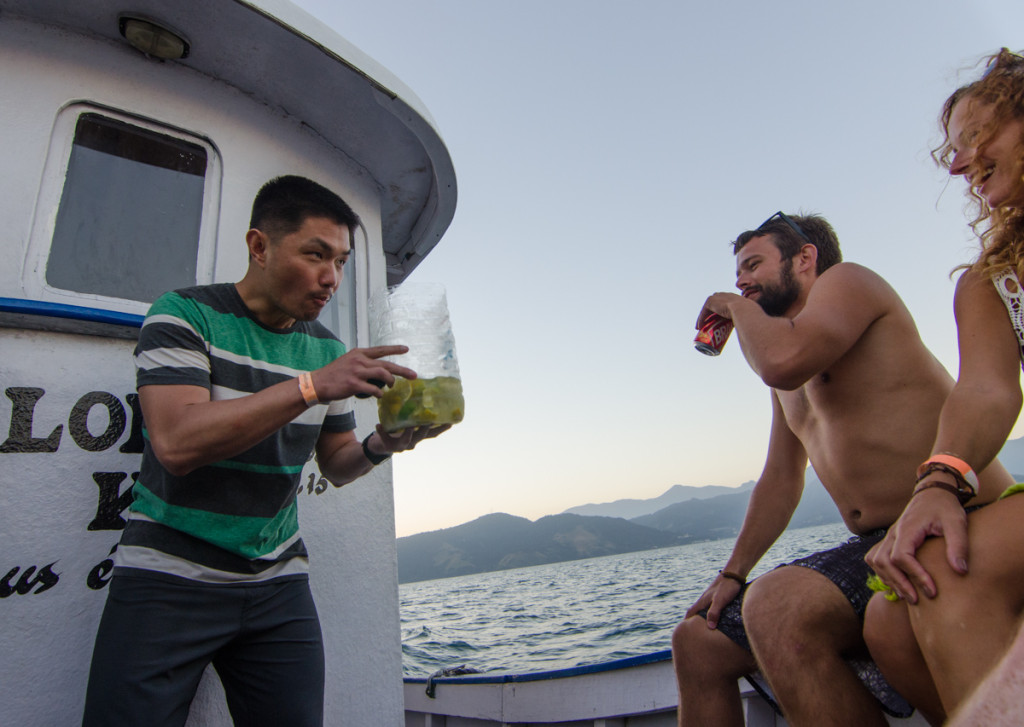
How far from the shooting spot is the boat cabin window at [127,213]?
233cm

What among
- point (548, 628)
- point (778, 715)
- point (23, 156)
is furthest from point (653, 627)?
point (23, 156)

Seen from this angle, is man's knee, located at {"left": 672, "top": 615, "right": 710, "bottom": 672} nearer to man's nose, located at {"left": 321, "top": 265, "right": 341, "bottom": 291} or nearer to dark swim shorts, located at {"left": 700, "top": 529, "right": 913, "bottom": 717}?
dark swim shorts, located at {"left": 700, "top": 529, "right": 913, "bottom": 717}

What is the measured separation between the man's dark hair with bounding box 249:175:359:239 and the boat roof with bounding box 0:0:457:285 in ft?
3.52

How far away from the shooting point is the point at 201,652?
4.96 ft

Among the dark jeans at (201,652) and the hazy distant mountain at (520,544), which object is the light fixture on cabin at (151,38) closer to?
the dark jeans at (201,652)

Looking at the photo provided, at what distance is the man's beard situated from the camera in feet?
8.00

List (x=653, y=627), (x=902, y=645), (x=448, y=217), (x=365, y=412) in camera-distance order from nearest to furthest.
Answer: (x=902, y=645)
(x=365, y=412)
(x=448, y=217)
(x=653, y=627)

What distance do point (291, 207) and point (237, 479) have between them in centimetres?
86

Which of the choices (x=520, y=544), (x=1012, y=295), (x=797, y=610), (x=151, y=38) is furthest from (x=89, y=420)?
(x=520, y=544)

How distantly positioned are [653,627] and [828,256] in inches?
537

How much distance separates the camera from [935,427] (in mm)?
1864

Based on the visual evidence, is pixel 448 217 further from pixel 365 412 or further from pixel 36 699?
pixel 36 699

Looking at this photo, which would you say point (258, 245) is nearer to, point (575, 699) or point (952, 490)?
point (952, 490)

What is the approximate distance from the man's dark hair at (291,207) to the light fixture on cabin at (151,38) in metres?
1.24
